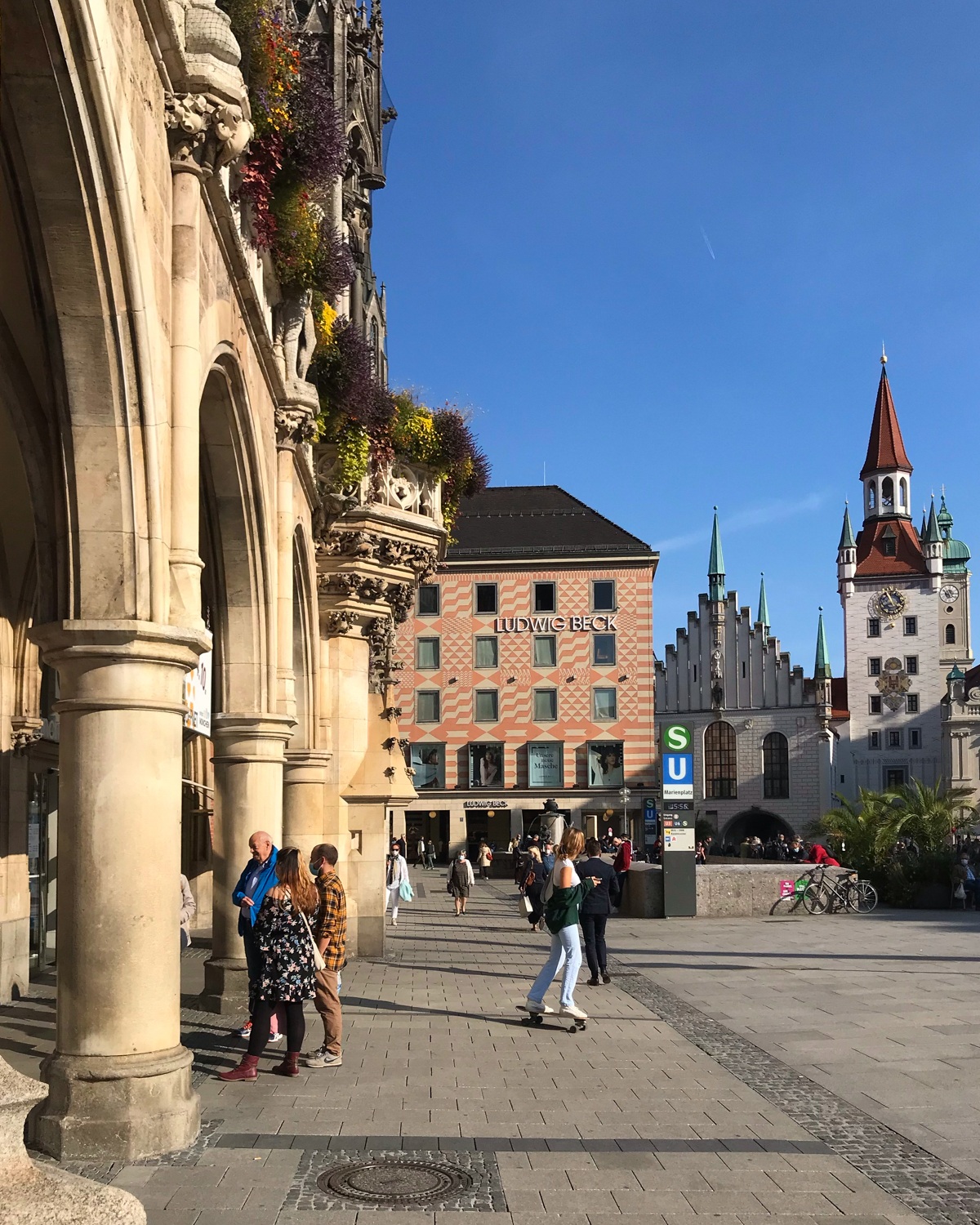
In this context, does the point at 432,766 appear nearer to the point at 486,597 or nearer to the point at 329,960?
the point at 486,597

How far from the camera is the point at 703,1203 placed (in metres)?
6.21

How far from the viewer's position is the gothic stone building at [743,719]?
270 feet

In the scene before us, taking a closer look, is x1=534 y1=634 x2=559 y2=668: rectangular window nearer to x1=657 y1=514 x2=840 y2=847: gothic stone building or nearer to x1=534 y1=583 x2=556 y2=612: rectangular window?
x1=534 y1=583 x2=556 y2=612: rectangular window

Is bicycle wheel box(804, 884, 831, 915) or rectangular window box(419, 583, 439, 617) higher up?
rectangular window box(419, 583, 439, 617)

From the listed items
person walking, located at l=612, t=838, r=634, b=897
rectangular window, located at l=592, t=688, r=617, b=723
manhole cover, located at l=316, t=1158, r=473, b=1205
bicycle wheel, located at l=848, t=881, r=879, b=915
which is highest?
rectangular window, located at l=592, t=688, r=617, b=723

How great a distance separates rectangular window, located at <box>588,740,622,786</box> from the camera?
61188 millimetres

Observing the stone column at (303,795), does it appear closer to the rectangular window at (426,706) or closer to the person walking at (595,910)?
the person walking at (595,910)

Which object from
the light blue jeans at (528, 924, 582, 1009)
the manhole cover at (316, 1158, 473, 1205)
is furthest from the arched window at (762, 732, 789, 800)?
the manhole cover at (316, 1158, 473, 1205)

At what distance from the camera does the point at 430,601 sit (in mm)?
62156

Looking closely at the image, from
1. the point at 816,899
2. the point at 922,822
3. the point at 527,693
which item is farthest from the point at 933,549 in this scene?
the point at 816,899

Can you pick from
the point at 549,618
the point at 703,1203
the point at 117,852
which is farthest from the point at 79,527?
the point at 549,618

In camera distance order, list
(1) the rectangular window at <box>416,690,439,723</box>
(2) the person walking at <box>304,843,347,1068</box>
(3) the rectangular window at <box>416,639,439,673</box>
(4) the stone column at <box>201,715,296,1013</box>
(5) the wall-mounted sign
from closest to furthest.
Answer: (2) the person walking at <box>304,843,347,1068</box>
(4) the stone column at <box>201,715,296,1013</box>
(5) the wall-mounted sign
(1) the rectangular window at <box>416,690,439,723</box>
(3) the rectangular window at <box>416,639,439,673</box>

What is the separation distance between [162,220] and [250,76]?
2.55m

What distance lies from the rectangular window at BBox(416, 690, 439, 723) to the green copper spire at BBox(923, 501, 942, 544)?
51216mm
